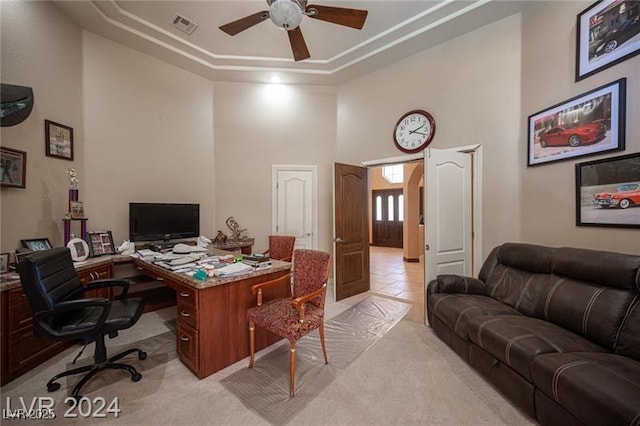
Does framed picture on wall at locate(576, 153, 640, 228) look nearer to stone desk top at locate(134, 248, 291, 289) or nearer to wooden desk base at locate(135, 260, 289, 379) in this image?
stone desk top at locate(134, 248, 291, 289)

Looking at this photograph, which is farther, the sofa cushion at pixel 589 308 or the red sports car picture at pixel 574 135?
the red sports car picture at pixel 574 135

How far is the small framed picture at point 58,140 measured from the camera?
9.12 feet

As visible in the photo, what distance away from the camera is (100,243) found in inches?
124

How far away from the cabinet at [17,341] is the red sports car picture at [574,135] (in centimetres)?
504

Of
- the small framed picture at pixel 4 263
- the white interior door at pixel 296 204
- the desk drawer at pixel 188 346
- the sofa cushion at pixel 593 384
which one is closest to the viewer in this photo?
the sofa cushion at pixel 593 384

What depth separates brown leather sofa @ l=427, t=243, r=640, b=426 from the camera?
1.38 meters

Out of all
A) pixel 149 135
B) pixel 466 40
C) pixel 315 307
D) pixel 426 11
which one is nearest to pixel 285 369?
pixel 315 307

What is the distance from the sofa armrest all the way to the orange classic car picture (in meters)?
1.29

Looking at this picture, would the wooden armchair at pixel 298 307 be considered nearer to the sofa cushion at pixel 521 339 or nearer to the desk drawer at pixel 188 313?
the desk drawer at pixel 188 313

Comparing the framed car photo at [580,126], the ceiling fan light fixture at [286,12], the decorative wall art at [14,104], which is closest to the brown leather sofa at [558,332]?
the framed car photo at [580,126]

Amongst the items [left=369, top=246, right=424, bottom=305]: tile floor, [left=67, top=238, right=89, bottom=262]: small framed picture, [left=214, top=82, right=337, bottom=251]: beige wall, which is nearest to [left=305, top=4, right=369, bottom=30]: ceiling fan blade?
[left=214, top=82, right=337, bottom=251]: beige wall

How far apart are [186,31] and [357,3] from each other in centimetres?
229

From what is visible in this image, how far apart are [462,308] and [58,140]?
15.3ft

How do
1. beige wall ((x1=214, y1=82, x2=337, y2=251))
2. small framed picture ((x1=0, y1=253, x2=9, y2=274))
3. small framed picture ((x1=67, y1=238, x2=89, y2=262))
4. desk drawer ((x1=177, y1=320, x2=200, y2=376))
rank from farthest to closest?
beige wall ((x1=214, y1=82, x2=337, y2=251)), small framed picture ((x1=67, y1=238, x2=89, y2=262)), small framed picture ((x1=0, y1=253, x2=9, y2=274)), desk drawer ((x1=177, y1=320, x2=200, y2=376))
